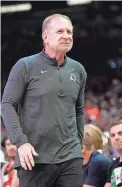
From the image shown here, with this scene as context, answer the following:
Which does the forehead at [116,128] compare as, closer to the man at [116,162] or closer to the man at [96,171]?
the man at [116,162]

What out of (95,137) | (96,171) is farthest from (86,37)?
(96,171)

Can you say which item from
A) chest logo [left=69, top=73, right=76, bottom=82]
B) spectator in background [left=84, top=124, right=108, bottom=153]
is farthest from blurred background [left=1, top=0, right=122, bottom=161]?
chest logo [left=69, top=73, right=76, bottom=82]

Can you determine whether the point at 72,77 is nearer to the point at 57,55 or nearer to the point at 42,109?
the point at 57,55

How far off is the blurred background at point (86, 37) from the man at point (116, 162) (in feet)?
31.5

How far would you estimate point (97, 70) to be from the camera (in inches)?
774

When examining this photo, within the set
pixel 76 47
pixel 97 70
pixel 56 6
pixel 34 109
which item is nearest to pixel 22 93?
pixel 34 109

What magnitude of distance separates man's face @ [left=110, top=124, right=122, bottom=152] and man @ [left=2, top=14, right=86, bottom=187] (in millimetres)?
962

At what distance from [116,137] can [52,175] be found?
3.70ft

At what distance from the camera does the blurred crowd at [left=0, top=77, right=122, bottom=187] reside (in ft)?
16.9

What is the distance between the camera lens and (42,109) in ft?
9.47

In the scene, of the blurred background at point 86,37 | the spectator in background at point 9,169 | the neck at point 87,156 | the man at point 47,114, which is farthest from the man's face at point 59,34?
the blurred background at point 86,37

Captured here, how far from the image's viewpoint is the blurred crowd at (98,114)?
5.15 m

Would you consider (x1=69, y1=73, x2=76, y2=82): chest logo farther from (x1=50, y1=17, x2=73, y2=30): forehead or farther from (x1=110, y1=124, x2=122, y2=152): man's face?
(x1=110, y1=124, x2=122, y2=152): man's face

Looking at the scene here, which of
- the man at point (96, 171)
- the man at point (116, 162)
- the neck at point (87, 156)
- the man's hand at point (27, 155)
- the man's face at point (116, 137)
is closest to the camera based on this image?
A: the man's hand at point (27, 155)
